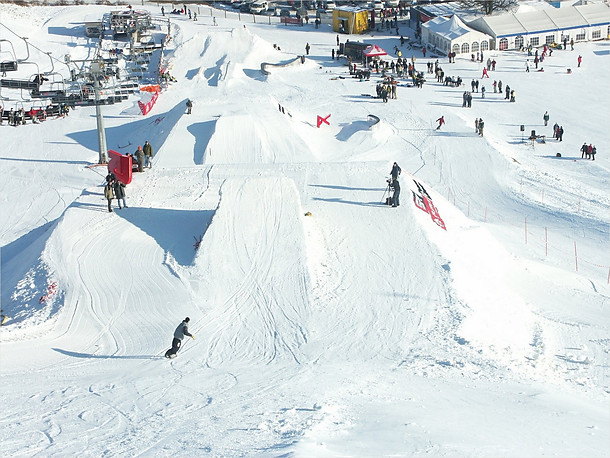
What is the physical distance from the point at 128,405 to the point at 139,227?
8.09m

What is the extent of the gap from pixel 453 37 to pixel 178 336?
38.2 metres

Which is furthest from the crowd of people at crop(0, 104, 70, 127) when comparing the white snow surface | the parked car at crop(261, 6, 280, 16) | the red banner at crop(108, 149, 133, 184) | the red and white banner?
the parked car at crop(261, 6, 280, 16)

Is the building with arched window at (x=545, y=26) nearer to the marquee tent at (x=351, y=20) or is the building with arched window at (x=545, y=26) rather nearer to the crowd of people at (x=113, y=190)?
the marquee tent at (x=351, y=20)

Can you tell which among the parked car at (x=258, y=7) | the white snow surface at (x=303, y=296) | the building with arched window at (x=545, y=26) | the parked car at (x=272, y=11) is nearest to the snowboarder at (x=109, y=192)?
the white snow surface at (x=303, y=296)

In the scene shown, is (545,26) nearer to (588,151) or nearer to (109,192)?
(588,151)

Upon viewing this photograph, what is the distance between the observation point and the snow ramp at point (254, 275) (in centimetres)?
1533

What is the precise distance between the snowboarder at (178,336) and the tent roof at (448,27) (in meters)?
37.9

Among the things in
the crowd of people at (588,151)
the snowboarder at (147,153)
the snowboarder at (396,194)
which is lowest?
the crowd of people at (588,151)

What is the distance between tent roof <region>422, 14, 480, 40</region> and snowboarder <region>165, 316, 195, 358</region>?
124 feet

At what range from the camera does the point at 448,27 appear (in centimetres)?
4975

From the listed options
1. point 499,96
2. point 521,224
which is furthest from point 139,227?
point 499,96

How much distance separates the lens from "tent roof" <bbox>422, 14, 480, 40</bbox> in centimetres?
4859

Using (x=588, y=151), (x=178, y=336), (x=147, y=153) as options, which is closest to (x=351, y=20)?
(x=588, y=151)

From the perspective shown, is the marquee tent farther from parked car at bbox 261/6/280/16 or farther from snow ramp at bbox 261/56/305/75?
snow ramp at bbox 261/56/305/75
